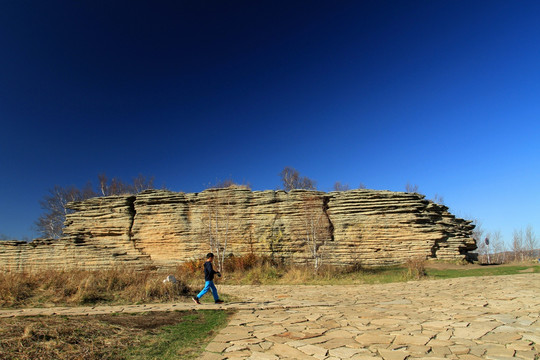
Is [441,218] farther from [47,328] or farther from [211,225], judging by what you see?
[47,328]

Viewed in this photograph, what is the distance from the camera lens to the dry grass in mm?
9008

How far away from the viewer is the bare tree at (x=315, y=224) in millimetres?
21844

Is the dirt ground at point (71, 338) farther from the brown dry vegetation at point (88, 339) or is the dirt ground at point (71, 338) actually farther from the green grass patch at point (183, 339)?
the green grass patch at point (183, 339)

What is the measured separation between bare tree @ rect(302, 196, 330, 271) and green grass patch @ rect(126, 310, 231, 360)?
15.0m

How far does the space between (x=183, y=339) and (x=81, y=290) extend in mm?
5678

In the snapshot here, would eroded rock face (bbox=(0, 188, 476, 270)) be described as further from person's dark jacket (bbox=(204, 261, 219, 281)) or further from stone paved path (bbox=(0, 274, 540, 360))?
person's dark jacket (bbox=(204, 261, 219, 281))

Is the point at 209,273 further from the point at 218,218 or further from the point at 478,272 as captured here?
the point at 478,272

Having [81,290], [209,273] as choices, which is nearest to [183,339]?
[209,273]

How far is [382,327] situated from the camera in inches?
231

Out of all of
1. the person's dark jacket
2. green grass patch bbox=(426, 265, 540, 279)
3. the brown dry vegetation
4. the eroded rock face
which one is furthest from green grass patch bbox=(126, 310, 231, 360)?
the eroded rock face

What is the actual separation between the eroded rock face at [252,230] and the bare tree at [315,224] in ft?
0.23

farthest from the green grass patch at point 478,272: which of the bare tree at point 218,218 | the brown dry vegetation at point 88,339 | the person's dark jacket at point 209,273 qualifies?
the brown dry vegetation at point 88,339

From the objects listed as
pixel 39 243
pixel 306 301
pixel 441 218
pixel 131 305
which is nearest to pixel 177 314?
pixel 131 305

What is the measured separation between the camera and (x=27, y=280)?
33.9 ft
